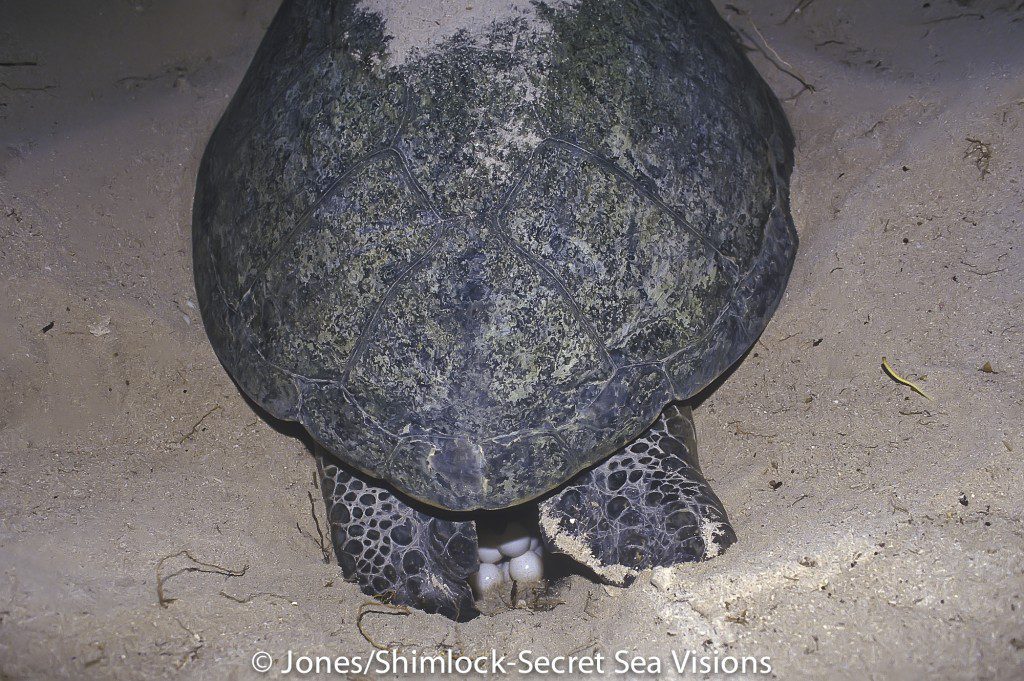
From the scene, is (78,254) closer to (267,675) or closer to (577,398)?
(267,675)

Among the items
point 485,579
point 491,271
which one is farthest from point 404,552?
point 491,271

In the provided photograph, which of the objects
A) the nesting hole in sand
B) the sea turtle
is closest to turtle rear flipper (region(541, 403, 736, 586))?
the sea turtle

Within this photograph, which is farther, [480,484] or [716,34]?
[716,34]

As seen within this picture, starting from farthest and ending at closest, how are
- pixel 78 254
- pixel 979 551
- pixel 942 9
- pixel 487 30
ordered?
pixel 942 9 → pixel 78 254 → pixel 487 30 → pixel 979 551

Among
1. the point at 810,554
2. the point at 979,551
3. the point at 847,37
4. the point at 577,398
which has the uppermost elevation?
the point at 847,37

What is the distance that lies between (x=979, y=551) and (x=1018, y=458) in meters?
0.38

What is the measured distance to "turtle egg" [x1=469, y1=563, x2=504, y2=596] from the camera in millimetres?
3078

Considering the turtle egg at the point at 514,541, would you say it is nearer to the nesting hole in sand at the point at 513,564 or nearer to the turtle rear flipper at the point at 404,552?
the nesting hole in sand at the point at 513,564

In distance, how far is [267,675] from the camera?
2.43 meters

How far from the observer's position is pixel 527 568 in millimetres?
3096

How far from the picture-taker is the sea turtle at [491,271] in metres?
2.47

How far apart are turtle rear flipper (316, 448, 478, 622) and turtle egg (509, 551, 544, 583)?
327 mm

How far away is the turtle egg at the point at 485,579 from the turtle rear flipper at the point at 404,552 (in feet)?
0.80

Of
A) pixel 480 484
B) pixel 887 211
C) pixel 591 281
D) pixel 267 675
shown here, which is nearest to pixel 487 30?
pixel 591 281
